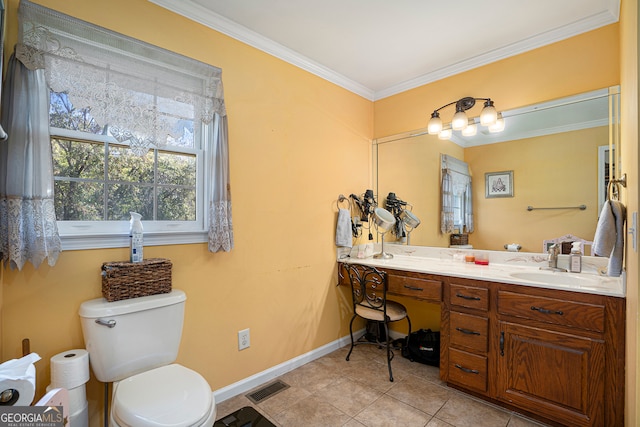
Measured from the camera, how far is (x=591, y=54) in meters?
1.98

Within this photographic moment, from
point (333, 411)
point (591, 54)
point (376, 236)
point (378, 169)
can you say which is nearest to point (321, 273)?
point (376, 236)

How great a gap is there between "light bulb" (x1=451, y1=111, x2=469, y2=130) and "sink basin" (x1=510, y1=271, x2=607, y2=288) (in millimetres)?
1169

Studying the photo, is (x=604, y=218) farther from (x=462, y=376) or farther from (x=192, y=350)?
(x=192, y=350)

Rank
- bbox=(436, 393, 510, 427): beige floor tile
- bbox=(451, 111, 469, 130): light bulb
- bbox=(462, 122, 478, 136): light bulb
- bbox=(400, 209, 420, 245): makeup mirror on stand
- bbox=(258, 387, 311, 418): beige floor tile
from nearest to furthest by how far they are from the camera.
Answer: bbox=(436, 393, 510, 427): beige floor tile, bbox=(258, 387, 311, 418): beige floor tile, bbox=(451, 111, 469, 130): light bulb, bbox=(462, 122, 478, 136): light bulb, bbox=(400, 209, 420, 245): makeup mirror on stand

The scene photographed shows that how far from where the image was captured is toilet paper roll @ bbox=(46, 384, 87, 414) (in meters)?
1.28

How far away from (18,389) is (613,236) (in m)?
2.26

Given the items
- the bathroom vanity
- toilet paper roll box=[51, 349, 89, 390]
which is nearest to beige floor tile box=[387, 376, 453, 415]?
the bathroom vanity

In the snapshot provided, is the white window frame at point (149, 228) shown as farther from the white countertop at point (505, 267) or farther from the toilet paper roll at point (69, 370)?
the white countertop at point (505, 267)

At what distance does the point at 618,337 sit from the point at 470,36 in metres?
2.03

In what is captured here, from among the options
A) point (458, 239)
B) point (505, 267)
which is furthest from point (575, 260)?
point (458, 239)

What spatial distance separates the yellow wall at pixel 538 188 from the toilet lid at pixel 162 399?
2.23m

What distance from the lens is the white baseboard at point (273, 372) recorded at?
198cm

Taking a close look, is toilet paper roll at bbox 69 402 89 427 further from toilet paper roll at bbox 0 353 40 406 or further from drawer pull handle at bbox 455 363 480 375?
drawer pull handle at bbox 455 363 480 375

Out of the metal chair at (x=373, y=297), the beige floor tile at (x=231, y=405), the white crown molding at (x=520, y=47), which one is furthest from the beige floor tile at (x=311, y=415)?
the white crown molding at (x=520, y=47)
